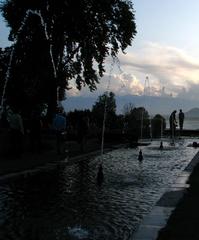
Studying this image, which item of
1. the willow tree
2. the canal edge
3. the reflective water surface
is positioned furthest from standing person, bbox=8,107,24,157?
the willow tree

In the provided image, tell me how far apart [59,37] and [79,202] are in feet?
99.2

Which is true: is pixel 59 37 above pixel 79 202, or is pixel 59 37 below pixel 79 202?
above

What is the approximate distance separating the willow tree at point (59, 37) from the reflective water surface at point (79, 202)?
20464 mm

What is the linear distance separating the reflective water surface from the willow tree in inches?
806

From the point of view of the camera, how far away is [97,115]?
153 feet

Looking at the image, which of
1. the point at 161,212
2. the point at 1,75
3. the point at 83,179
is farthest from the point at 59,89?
the point at 161,212

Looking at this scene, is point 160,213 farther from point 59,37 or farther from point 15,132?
point 59,37

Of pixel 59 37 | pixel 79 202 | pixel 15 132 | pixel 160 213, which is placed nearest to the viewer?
pixel 160 213

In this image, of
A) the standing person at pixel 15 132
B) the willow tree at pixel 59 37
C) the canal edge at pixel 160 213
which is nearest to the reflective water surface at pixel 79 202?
the canal edge at pixel 160 213

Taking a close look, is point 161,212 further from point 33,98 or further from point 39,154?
point 33,98

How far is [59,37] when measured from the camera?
135 feet

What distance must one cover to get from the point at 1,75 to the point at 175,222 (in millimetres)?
32549

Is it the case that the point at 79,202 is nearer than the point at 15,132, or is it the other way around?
the point at 79,202

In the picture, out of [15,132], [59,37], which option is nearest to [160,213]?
[15,132]
